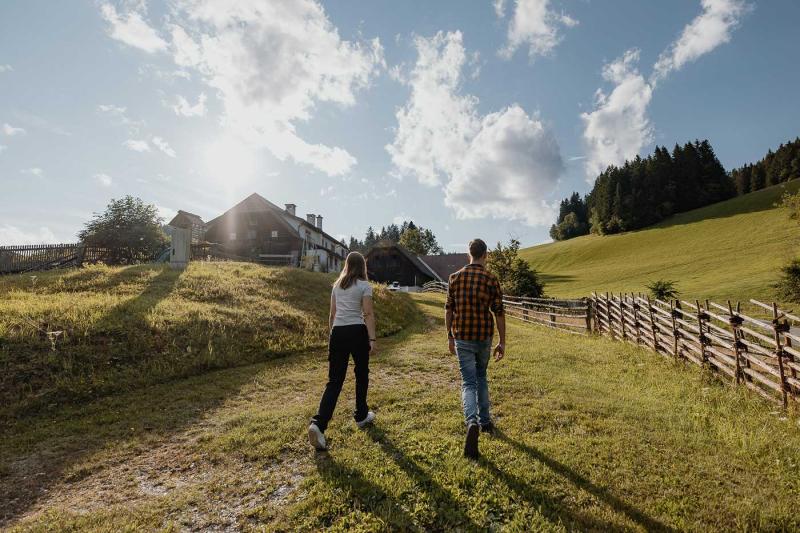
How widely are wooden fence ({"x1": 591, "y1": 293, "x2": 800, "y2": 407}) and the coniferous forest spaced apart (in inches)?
2974

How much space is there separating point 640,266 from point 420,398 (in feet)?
184

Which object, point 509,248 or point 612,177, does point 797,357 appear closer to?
point 509,248

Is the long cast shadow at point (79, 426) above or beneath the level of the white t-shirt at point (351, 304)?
beneath

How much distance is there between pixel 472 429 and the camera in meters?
4.23

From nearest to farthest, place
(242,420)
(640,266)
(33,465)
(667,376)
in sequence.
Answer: (33,465) → (242,420) → (667,376) → (640,266)

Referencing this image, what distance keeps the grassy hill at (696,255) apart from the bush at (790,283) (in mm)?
1043

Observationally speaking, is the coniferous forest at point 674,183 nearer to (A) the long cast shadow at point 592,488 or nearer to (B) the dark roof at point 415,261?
(B) the dark roof at point 415,261

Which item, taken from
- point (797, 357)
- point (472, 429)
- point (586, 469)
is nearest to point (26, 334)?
point (472, 429)

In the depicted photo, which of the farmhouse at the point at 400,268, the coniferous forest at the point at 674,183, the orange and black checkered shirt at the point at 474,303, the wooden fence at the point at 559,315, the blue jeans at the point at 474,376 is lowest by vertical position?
the wooden fence at the point at 559,315

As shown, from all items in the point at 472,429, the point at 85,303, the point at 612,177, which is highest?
the point at 612,177

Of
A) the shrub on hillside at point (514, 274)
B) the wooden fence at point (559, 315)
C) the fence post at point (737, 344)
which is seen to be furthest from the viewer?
the shrub on hillside at point (514, 274)

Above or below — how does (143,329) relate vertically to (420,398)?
above

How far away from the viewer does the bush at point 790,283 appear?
28.1 m

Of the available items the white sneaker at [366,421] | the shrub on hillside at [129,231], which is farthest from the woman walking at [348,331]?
the shrub on hillside at [129,231]
